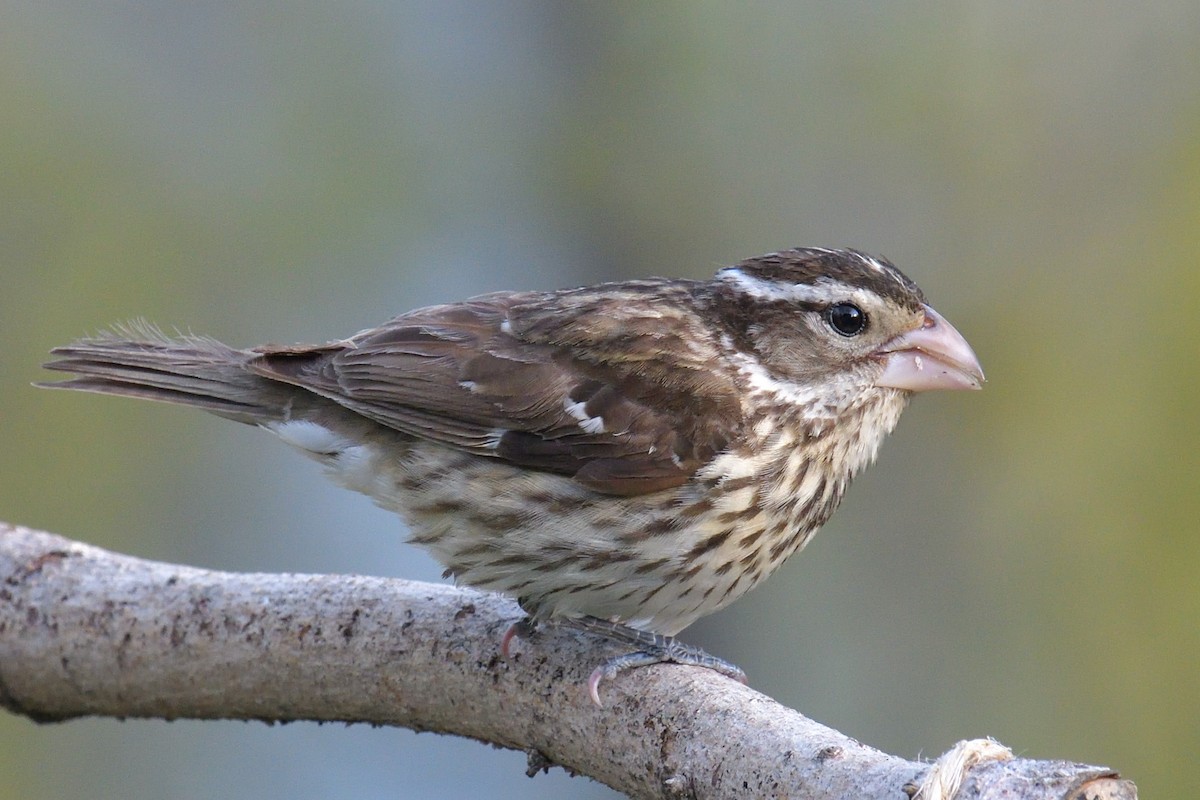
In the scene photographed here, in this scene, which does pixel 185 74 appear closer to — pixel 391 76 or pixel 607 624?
pixel 391 76

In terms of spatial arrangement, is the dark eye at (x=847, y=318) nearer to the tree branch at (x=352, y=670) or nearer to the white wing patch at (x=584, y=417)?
the white wing patch at (x=584, y=417)

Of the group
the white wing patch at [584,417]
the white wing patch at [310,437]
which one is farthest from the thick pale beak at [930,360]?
the white wing patch at [310,437]

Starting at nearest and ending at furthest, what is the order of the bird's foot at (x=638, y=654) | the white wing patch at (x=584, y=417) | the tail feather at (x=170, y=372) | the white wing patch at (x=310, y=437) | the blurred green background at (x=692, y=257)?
1. the bird's foot at (x=638, y=654)
2. the white wing patch at (x=584, y=417)
3. the tail feather at (x=170, y=372)
4. the white wing patch at (x=310, y=437)
5. the blurred green background at (x=692, y=257)

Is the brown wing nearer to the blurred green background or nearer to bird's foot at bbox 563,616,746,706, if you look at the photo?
bird's foot at bbox 563,616,746,706

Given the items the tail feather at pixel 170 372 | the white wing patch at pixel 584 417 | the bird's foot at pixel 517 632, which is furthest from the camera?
the tail feather at pixel 170 372

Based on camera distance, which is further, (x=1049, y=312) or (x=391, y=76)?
(x=391, y=76)

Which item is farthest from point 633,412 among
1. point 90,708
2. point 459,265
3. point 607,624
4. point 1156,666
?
point 459,265
